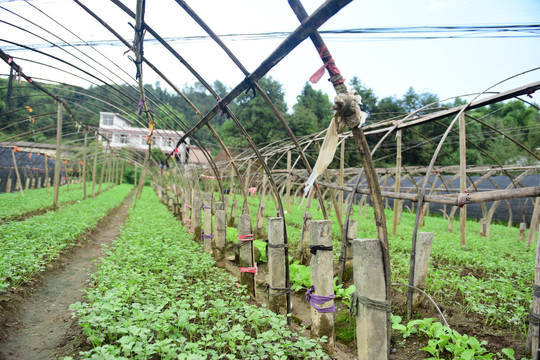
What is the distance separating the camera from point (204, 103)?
235 feet

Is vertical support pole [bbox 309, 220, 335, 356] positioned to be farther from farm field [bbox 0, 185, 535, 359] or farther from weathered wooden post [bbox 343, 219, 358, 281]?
weathered wooden post [bbox 343, 219, 358, 281]

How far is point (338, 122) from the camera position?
2.01 meters

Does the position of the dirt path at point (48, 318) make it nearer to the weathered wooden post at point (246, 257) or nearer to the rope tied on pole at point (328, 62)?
the weathered wooden post at point (246, 257)

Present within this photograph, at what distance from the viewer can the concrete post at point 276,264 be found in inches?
158

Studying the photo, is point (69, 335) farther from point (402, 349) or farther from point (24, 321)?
point (402, 349)

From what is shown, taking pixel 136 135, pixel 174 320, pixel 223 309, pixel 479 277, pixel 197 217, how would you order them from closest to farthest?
pixel 174 320
pixel 223 309
pixel 479 277
pixel 197 217
pixel 136 135

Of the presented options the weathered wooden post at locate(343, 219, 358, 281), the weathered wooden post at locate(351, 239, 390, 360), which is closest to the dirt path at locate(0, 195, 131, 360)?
the weathered wooden post at locate(351, 239, 390, 360)

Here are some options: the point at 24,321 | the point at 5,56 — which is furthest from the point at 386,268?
the point at 5,56

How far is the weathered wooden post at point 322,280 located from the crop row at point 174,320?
0.26m

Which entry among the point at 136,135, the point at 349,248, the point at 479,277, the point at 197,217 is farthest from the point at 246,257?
the point at 136,135

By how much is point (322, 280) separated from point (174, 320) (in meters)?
1.58

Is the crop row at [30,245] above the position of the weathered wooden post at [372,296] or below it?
below

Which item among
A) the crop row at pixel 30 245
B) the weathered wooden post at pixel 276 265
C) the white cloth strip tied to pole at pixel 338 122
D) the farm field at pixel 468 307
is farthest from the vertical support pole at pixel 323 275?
the crop row at pixel 30 245

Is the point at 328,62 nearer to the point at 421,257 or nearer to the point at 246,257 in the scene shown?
the point at 421,257
